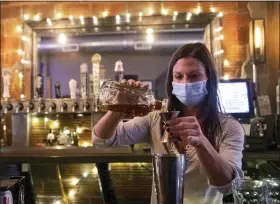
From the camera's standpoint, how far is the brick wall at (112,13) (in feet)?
14.2

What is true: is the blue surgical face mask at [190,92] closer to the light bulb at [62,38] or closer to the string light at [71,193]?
the string light at [71,193]

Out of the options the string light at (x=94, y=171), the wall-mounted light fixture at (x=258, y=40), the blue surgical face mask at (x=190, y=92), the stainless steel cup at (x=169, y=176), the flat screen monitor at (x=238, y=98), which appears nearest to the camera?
the stainless steel cup at (x=169, y=176)

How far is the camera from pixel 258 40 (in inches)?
164

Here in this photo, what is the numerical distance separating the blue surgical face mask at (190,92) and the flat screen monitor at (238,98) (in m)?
2.32

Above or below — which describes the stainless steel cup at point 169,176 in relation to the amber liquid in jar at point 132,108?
below

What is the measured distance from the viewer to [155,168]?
40.2 inches

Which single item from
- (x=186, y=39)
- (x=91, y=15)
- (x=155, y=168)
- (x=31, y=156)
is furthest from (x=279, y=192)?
(x=91, y=15)

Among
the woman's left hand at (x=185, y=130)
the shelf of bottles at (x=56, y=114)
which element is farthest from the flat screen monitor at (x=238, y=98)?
the woman's left hand at (x=185, y=130)

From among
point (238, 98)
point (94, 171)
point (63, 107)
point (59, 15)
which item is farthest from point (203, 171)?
point (59, 15)

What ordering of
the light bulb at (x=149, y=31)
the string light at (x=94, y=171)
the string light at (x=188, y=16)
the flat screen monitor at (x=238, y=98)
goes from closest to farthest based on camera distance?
the string light at (x=94, y=171)
the flat screen monitor at (x=238, y=98)
the string light at (x=188, y=16)
the light bulb at (x=149, y=31)

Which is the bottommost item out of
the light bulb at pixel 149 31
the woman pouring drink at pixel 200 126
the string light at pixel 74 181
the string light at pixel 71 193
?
the string light at pixel 74 181

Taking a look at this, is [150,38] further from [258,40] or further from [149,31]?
[258,40]

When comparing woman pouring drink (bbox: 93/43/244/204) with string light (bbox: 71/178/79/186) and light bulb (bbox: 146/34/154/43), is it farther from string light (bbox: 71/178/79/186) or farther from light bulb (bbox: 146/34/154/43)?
light bulb (bbox: 146/34/154/43)

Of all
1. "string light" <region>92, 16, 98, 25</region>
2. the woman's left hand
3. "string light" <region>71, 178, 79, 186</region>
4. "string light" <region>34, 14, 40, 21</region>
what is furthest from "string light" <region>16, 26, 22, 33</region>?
the woman's left hand
